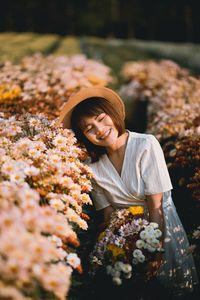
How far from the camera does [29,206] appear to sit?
119 cm

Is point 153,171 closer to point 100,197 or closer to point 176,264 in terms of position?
point 100,197

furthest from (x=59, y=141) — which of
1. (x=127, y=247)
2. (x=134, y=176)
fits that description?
(x=127, y=247)

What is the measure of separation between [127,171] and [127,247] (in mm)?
695

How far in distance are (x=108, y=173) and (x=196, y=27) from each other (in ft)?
90.5

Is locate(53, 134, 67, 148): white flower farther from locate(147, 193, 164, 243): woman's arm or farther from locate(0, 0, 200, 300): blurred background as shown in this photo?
locate(147, 193, 164, 243): woman's arm

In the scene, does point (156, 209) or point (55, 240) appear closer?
point (55, 240)

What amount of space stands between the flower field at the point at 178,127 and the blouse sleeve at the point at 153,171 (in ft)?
1.16

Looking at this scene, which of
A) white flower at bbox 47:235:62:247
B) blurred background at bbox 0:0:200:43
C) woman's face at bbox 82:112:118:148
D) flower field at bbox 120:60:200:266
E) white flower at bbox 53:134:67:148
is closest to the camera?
white flower at bbox 47:235:62:247

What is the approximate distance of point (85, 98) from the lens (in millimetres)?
2359

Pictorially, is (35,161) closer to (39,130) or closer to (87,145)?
(39,130)

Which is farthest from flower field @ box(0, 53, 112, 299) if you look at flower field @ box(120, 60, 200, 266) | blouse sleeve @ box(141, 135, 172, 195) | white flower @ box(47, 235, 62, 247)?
flower field @ box(120, 60, 200, 266)

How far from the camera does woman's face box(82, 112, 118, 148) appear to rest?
2262mm

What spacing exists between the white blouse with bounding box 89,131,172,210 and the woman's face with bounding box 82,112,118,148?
7.3 inches

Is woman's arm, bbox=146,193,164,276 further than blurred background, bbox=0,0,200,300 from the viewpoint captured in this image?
No
